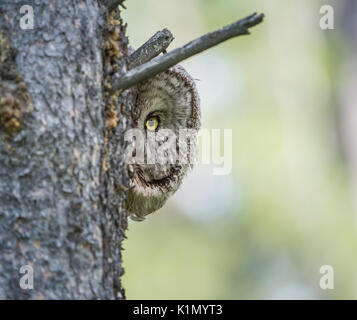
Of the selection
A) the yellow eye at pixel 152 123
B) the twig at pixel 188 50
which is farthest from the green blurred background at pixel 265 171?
the twig at pixel 188 50

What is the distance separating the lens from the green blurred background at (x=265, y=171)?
9938 millimetres

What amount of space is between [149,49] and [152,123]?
1.72ft

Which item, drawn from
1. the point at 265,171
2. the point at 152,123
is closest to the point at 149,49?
the point at 152,123

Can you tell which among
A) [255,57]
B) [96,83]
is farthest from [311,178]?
[96,83]

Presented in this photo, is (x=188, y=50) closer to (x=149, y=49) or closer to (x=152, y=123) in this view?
(x=149, y=49)

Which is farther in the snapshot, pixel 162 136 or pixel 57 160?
pixel 162 136

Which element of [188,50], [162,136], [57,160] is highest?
[188,50]

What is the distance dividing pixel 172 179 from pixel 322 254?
8.04m

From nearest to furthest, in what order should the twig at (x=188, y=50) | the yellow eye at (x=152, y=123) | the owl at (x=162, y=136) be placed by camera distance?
the twig at (x=188, y=50)
the owl at (x=162, y=136)
the yellow eye at (x=152, y=123)

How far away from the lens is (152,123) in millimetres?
3064

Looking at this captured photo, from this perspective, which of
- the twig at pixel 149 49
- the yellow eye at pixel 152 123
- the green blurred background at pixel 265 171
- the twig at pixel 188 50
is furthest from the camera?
the green blurred background at pixel 265 171

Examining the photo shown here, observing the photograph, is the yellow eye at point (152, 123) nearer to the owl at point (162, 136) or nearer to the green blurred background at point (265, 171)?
the owl at point (162, 136)

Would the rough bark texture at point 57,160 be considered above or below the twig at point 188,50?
below
